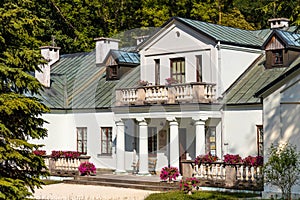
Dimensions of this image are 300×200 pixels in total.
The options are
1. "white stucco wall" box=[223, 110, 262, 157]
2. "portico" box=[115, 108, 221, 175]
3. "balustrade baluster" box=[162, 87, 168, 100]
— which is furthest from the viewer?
"balustrade baluster" box=[162, 87, 168, 100]

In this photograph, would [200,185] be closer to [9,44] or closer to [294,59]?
[294,59]

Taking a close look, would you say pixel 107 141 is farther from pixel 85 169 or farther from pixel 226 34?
pixel 226 34

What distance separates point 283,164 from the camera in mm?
17594

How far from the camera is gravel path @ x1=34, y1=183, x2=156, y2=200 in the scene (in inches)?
815

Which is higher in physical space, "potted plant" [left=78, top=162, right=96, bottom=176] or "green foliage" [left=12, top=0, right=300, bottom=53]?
"green foliage" [left=12, top=0, right=300, bottom=53]

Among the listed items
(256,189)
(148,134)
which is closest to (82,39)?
(148,134)

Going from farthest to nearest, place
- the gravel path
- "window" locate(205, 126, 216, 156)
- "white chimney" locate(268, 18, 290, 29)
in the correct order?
"white chimney" locate(268, 18, 290, 29), "window" locate(205, 126, 216, 156), the gravel path

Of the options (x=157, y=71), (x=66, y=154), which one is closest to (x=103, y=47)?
(x=157, y=71)

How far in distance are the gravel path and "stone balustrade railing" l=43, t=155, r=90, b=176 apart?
94.1 inches

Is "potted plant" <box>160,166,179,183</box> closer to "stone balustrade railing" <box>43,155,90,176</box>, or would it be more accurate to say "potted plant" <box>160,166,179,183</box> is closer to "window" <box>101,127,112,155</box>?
"stone balustrade railing" <box>43,155,90,176</box>

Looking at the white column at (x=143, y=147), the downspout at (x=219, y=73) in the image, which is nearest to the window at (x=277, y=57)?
the downspout at (x=219, y=73)

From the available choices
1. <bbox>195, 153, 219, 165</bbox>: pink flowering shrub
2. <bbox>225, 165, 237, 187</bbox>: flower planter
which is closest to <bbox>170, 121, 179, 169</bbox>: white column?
<bbox>195, 153, 219, 165</bbox>: pink flowering shrub

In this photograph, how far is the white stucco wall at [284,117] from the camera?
1920cm

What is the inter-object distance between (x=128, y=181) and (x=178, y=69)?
5.93 meters
